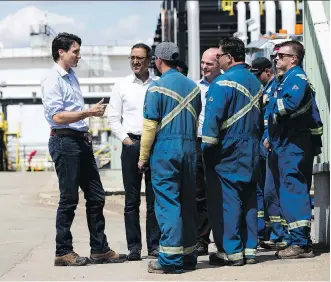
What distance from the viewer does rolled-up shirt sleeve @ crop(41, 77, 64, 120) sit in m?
7.21

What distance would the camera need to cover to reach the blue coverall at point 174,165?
6793mm

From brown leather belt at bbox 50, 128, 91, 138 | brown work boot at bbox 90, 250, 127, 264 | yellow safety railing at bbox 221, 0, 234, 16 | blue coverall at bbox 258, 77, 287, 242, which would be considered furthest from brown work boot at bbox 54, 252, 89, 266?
yellow safety railing at bbox 221, 0, 234, 16

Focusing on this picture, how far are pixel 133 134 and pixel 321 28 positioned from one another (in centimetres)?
218

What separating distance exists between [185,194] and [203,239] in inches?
59.5

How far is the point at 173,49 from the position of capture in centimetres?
718

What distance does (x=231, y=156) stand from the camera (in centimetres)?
712

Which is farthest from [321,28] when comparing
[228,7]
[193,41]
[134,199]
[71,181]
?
[228,7]

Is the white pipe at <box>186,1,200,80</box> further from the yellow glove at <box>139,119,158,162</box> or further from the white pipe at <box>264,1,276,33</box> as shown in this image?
the yellow glove at <box>139,119,158,162</box>

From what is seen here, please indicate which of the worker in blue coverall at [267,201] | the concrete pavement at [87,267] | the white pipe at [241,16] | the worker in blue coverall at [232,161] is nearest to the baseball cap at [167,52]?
the worker in blue coverall at [232,161]

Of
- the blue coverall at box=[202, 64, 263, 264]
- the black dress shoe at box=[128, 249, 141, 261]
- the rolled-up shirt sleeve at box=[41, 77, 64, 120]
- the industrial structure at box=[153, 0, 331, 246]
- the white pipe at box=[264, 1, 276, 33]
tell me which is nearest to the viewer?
the blue coverall at box=[202, 64, 263, 264]

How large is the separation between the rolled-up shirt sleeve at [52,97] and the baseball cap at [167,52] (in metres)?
0.85

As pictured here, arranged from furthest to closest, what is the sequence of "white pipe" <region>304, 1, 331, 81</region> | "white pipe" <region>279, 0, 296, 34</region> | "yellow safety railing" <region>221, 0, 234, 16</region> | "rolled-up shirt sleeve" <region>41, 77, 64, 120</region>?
"yellow safety railing" <region>221, 0, 234, 16</region> → "white pipe" <region>279, 0, 296, 34</region> → "white pipe" <region>304, 1, 331, 81</region> → "rolled-up shirt sleeve" <region>41, 77, 64, 120</region>

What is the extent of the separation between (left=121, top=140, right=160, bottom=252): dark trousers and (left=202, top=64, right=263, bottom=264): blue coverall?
2.52ft

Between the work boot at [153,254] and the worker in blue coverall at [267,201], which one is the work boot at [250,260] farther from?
the work boot at [153,254]
